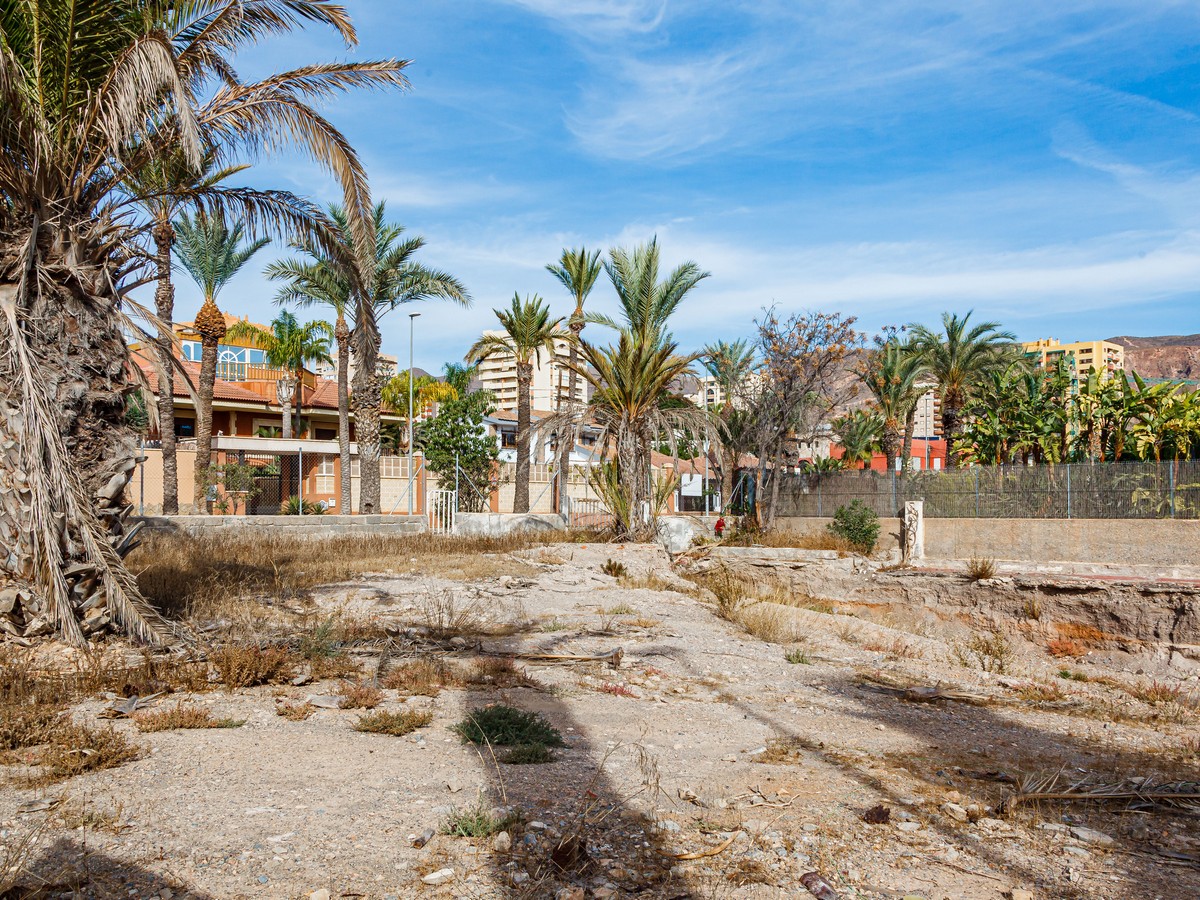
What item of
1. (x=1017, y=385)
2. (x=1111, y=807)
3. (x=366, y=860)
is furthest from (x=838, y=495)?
(x=366, y=860)

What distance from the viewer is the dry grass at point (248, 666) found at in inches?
263

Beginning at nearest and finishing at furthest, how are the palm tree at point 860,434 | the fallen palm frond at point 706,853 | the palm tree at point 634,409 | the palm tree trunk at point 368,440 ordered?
the fallen palm frond at point 706,853
the palm tree at point 634,409
the palm tree trunk at point 368,440
the palm tree at point 860,434

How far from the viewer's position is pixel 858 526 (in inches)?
987

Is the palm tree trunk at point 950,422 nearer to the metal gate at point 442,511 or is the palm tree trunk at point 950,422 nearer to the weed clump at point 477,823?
the metal gate at point 442,511

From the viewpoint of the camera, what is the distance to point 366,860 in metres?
3.87

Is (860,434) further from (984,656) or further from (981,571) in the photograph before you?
(984,656)

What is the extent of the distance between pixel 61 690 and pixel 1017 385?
99.9 ft

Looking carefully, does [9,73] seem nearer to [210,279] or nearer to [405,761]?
[405,761]

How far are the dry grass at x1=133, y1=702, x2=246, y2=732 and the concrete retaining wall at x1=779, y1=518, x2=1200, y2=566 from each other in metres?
20.8

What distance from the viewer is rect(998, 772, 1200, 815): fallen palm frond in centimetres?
502

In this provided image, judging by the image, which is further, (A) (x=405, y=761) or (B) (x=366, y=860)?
(A) (x=405, y=761)

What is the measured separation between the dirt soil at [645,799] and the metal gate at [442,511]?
17.3 metres

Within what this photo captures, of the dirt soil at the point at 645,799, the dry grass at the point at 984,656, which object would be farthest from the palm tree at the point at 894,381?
the dirt soil at the point at 645,799

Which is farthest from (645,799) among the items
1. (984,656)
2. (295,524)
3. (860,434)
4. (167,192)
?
(860,434)
